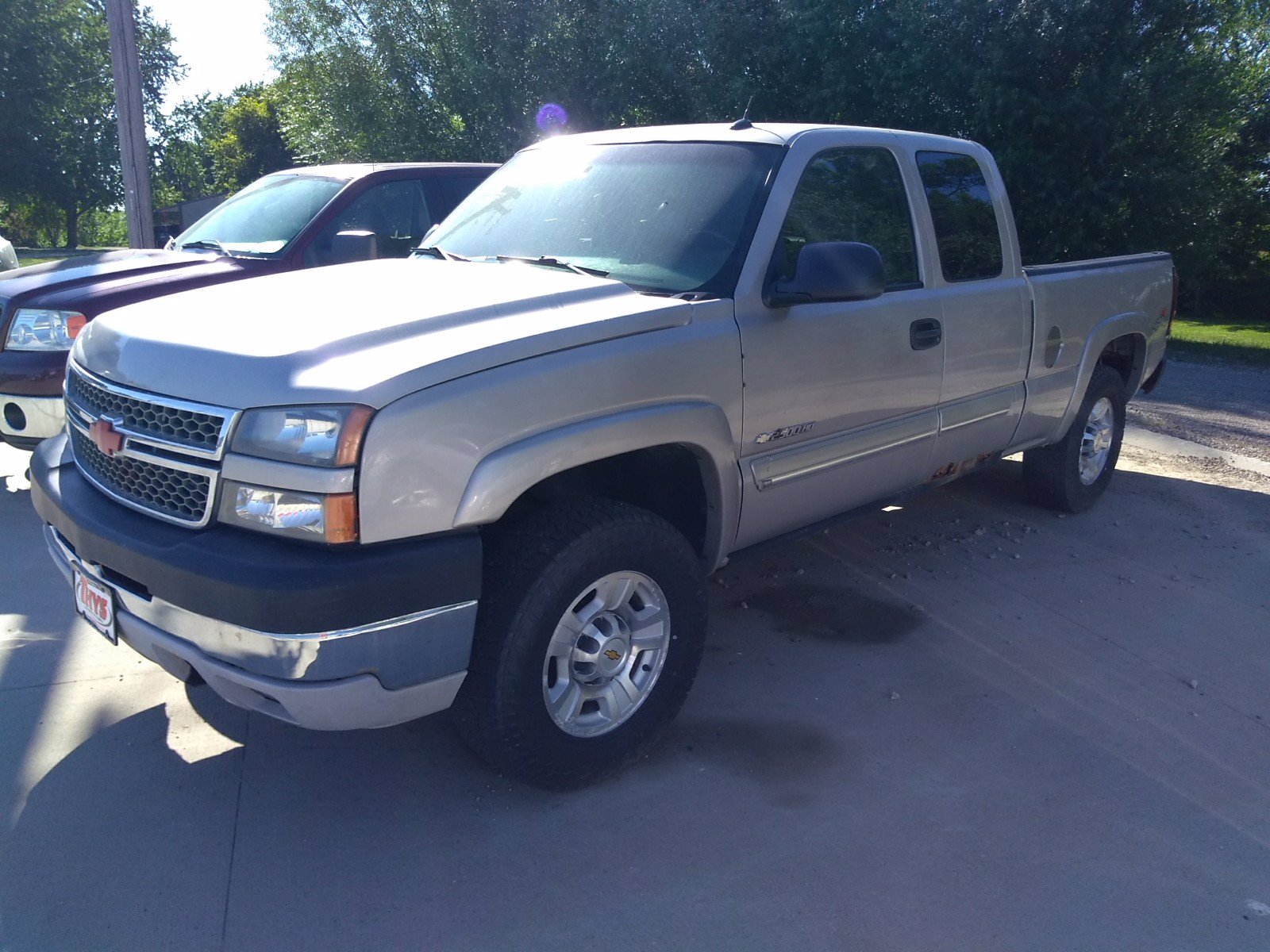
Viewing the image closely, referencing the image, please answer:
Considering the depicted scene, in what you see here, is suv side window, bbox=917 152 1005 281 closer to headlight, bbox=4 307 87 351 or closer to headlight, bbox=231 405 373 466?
headlight, bbox=231 405 373 466

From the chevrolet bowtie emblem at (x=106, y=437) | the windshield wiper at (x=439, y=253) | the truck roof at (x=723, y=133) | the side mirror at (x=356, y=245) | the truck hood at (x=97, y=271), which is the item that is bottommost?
the chevrolet bowtie emblem at (x=106, y=437)

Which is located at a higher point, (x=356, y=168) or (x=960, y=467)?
(x=356, y=168)

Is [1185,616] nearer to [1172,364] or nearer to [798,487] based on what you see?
[798,487]

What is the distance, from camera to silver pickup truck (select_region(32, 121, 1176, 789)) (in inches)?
111

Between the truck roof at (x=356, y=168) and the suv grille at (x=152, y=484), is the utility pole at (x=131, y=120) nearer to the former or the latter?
the truck roof at (x=356, y=168)

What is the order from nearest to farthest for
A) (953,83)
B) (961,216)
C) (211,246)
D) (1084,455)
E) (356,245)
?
(961,216) < (356,245) < (1084,455) < (211,246) < (953,83)

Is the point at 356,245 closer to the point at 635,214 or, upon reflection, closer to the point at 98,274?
the point at 98,274

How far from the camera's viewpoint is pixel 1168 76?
13203 millimetres

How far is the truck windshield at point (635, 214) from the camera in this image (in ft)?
12.8

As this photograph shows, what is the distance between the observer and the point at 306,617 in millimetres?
2719

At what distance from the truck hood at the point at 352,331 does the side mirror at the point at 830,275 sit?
0.46m

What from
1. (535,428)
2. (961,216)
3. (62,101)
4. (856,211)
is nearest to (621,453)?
(535,428)

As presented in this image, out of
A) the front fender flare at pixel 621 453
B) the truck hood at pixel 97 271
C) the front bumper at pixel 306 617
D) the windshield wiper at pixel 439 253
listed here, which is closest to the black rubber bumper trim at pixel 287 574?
the front bumper at pixel 306 617

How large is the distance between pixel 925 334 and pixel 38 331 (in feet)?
14.5
